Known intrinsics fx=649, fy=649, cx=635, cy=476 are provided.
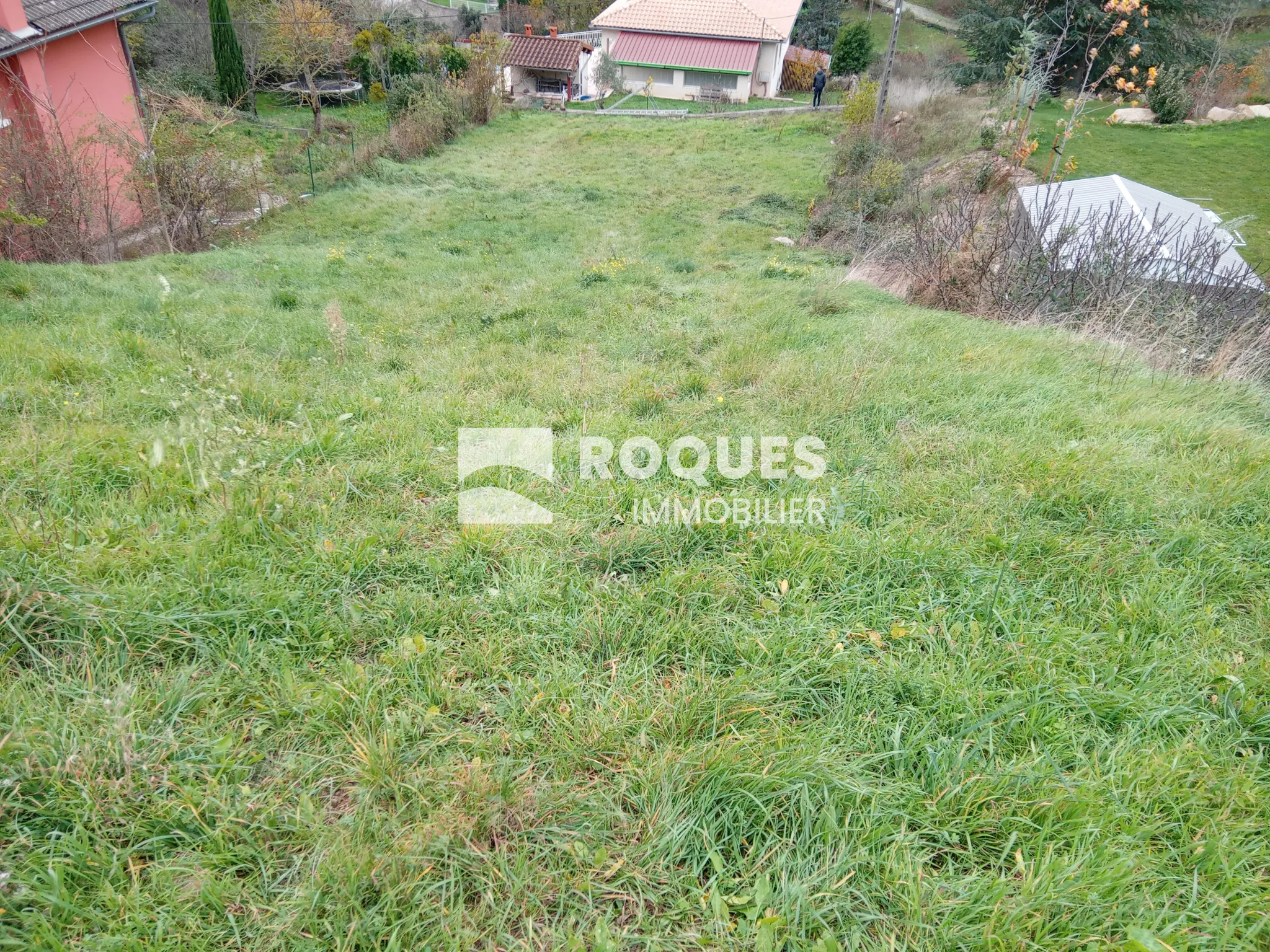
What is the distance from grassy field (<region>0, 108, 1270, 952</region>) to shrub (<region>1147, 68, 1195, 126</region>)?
1830 centimetres

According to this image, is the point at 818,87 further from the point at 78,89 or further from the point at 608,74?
the point at 78,89

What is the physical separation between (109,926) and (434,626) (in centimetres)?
107

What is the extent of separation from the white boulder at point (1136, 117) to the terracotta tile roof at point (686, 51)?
16637mm

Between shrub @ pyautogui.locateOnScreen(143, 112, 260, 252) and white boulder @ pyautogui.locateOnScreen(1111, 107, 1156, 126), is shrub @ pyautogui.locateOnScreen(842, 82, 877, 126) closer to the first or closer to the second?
white boulder @ pyautogui.locateOnScreen(1111, 107, 1156, 126)

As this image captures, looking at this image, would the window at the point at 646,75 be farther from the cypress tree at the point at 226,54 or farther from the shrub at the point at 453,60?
the cypress tree at the point at 226,54

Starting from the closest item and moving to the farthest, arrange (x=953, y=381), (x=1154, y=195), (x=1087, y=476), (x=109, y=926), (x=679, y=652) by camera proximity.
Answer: (x=109, y=926) → (x=679, y=652) → (x=1087, y=476) → (x=953, y=381) → (x=1154, y=195)

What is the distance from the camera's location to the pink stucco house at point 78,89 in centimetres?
911

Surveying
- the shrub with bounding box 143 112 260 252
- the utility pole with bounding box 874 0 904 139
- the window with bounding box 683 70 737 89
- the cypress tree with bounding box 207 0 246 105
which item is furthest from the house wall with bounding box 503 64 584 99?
the shrub with bounding box 143 112 260 252

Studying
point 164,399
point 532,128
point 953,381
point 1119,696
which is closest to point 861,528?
point 1119,696

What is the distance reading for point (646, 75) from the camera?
31.0 meters

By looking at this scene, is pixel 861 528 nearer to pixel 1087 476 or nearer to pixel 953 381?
pixel 1087 476

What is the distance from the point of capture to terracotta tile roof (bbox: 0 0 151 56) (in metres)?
9.02

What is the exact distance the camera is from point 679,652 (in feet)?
7.22

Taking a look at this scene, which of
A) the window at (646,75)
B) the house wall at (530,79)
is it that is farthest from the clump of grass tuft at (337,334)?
the window at (646,75)
